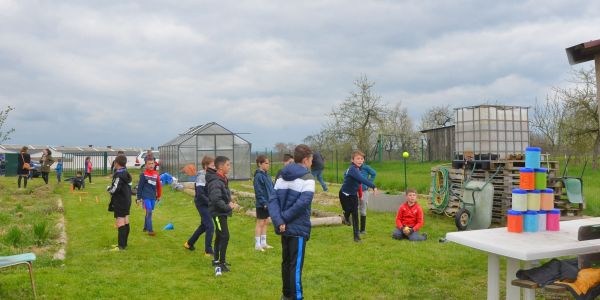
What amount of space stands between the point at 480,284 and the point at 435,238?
3266 mm

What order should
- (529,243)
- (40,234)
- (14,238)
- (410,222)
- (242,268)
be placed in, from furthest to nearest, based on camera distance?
(410,222)
(40,234)
(14,238)
(242,268)
(529,243)

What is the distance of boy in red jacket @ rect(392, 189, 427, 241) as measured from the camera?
380 inches

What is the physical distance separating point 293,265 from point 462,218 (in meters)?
5.88

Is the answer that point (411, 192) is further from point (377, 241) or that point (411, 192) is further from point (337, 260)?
point (337, 260)

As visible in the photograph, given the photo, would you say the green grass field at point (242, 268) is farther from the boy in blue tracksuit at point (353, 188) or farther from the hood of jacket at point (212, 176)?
the hood of jacket at point (212, 176)

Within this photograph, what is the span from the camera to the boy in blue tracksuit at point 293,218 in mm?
5598

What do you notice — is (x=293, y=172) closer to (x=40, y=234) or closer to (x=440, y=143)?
(x=40, y=234)

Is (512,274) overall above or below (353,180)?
below

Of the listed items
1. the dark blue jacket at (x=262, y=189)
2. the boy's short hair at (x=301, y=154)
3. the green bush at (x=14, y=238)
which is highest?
the boy's short hair at (x=301, y=154)

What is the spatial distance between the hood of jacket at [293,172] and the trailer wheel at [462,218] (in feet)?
18.7

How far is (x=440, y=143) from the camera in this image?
32250mm

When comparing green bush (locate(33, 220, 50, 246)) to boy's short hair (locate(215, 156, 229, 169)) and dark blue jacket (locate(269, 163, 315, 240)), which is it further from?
dark blue jacket (locate(269, 163, 315, 240))

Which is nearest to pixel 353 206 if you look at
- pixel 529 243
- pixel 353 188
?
pixel 353 188

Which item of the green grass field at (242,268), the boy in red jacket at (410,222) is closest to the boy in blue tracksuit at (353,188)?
the green grass field at (242,268)
